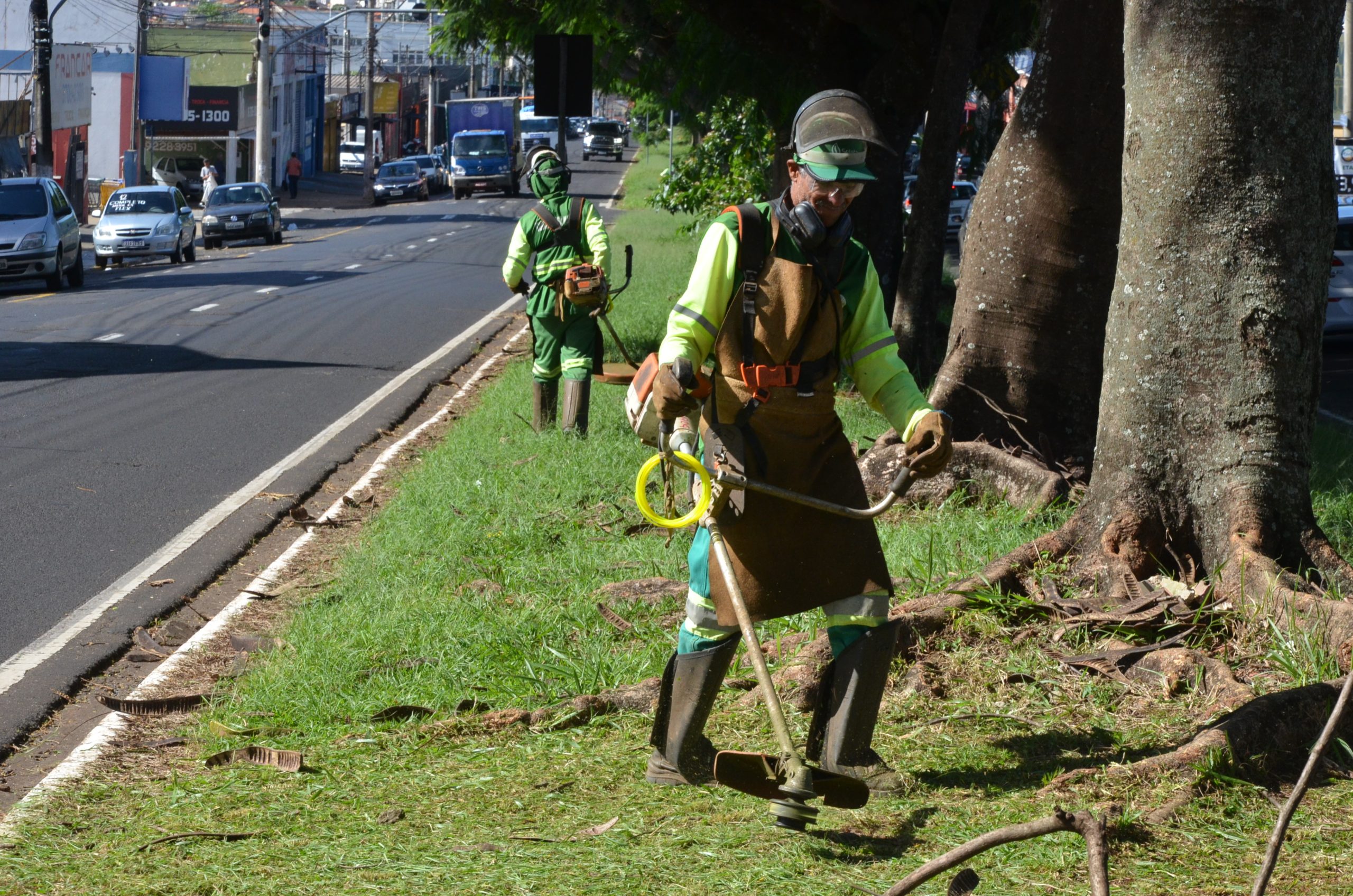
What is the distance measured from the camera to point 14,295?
22891 millimetres

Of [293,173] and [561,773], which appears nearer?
[561,773]

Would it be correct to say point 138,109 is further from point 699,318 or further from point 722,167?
point 699,318

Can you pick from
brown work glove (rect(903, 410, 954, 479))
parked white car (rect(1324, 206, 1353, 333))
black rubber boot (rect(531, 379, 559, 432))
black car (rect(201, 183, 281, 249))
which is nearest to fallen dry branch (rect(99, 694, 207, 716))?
brown work glove (rect(903, 410, 954, 479))

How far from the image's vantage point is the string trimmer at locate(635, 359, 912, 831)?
377 centimetres

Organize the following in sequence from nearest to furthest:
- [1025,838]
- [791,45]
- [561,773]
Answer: [1025,838]
[561,773]
[791,45]

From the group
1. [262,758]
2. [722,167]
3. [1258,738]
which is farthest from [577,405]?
[722,167]

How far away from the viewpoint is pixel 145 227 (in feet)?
99.4

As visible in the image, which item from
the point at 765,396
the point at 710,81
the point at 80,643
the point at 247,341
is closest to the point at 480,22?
the point at 710,81

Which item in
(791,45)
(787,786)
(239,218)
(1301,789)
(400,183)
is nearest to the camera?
(1301,789)

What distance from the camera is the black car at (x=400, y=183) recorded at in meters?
Result: 57.2

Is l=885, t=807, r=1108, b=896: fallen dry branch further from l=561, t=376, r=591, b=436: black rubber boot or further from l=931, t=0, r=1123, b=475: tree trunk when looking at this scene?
l=561, t=376, r=591, b=436: black rubber boot

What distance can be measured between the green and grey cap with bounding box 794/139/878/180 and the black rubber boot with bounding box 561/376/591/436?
5.92 metres

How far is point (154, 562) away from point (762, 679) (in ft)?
15.8

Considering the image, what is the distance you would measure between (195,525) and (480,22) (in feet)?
27.5
